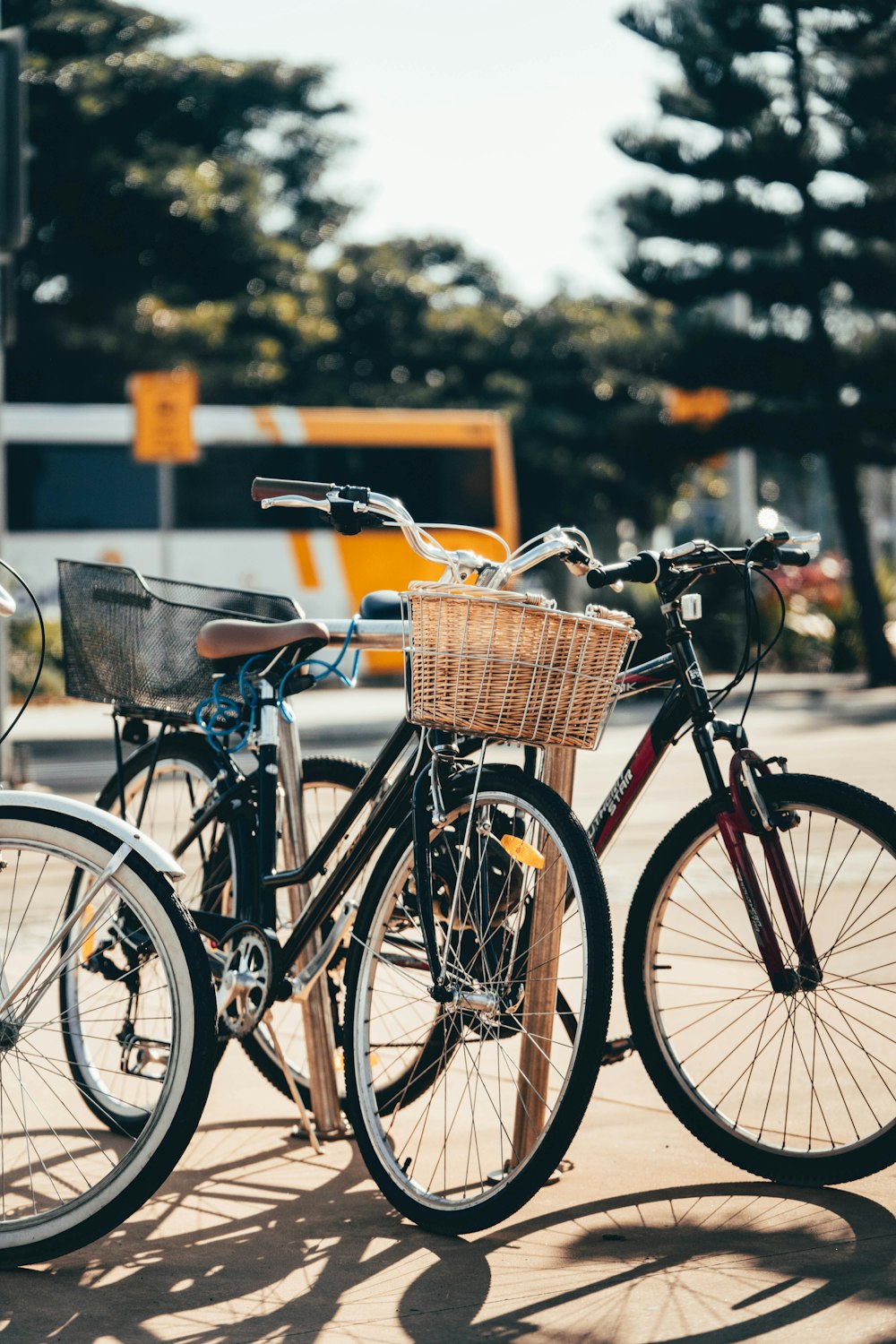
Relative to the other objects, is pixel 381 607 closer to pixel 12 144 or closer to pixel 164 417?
pixel 12 144

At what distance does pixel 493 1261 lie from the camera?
3.02 metres

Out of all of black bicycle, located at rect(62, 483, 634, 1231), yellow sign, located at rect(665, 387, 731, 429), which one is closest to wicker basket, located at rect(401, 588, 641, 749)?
black bicycle, located at rect(62, 483, 634, 1231)

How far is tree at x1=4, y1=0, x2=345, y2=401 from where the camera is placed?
80.9ft

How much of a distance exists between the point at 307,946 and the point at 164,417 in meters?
10.3

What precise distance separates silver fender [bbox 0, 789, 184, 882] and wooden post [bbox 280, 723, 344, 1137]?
0.57 meters

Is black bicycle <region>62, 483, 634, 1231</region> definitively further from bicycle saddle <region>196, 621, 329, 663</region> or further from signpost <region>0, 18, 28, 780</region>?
signpost <region>0, 18, 28, 780</region>

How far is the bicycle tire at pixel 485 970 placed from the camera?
295cm

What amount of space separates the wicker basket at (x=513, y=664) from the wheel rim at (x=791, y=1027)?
46 centimetres

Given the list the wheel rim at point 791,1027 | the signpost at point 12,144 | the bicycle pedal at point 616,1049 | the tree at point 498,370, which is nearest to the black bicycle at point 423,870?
the bicycle pedal at point 616,1049

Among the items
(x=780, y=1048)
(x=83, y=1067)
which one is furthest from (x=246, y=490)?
(x=780, y=1048)

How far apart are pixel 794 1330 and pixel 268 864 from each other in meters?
1.45

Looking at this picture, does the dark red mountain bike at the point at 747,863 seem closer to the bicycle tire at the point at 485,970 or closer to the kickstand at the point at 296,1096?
the bicycle tire at the point at 485,970

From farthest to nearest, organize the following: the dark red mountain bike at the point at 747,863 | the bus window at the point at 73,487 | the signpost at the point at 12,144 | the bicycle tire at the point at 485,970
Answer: the bus window at the point at 73,487, the signpost at the point at 12,144, the dark red mountain bike at the point at 747,863, the bicycle tire at the point at 485,970

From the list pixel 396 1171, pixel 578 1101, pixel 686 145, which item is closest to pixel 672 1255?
pixel 578 1101
